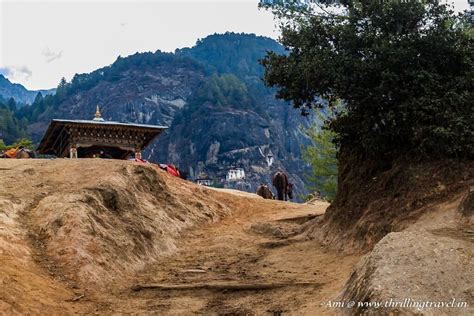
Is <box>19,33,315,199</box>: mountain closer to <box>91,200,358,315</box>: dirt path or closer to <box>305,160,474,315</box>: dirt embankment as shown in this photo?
<box>91,200,358,315</box>: dirt path

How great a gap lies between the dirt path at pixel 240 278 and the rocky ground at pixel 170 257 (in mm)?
32

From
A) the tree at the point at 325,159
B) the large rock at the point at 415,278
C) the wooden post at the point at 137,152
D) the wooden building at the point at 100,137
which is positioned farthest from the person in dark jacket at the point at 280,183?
the large rock at the point at 415,278

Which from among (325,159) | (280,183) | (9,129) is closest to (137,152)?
(280,183)

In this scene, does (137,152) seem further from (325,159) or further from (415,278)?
(415,278)

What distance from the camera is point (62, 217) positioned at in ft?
41.6

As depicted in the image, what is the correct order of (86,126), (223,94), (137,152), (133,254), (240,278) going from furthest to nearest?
(223,94)
(137,152)
(86,126)
(133,254)
(240,278)

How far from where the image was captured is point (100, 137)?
31562 millimetres

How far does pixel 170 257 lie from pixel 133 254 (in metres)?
1.55

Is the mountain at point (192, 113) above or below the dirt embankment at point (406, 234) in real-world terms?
above

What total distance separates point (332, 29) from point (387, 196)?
5.05 metres

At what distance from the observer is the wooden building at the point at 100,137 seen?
30.6m

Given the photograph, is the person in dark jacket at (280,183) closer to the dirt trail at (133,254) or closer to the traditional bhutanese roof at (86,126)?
the traditional bhutanese roof at (86,126)

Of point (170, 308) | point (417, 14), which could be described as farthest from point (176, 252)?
point (417, 14)

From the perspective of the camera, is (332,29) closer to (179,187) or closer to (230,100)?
(179,187)
